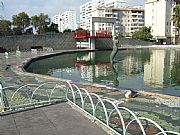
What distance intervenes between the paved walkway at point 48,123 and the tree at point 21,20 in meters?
50.1

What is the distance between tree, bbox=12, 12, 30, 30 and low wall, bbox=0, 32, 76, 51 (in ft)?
50.2

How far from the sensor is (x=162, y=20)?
63969 millimetres

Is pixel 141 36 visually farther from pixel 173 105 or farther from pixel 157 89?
pixel 173 105

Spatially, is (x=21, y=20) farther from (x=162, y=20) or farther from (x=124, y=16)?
(x=124, y=16)

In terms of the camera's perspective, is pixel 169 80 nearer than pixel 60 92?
No

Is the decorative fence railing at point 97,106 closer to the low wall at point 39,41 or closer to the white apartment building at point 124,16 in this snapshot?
the low wall at point 39,41

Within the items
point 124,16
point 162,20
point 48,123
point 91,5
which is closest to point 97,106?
point 48,123

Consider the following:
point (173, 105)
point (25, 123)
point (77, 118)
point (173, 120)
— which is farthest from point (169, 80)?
point (25, 123)

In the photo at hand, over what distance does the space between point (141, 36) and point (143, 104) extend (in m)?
51.6

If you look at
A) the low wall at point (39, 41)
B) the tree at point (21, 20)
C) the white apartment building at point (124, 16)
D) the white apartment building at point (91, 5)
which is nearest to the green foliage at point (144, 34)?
the low wall at point (39, 41)

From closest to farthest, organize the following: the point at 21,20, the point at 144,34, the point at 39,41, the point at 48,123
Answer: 1. the point at 48,123
2. the point at 39,41
3. the point at 21,20
4. the point at 144,34

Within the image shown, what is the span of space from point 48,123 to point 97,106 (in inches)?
88.8

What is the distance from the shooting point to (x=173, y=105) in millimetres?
A: 7641

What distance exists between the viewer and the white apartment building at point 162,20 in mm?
62781
